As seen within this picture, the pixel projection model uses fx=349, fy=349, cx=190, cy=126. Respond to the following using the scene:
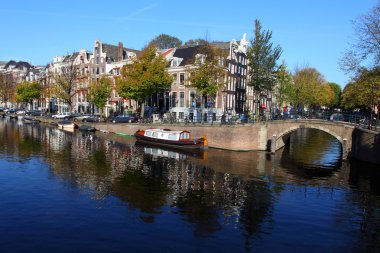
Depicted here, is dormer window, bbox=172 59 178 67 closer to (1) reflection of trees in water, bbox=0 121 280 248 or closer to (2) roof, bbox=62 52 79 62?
(1) reflection of trees in water, bbox=0 121 280 248

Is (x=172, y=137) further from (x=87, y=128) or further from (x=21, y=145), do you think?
(x=87, y=128)

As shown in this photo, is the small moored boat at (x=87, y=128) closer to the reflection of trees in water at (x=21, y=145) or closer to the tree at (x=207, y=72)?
the reflection of trees in water at (x=21, y=145)

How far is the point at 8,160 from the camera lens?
1437 inches

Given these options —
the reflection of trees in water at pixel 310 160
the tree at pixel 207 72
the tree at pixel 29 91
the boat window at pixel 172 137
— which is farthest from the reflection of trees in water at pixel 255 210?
the tree at pixel 29 91

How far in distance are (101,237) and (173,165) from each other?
64.7ft

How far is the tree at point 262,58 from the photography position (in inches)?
2307

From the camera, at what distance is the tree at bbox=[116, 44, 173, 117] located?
6475 cm

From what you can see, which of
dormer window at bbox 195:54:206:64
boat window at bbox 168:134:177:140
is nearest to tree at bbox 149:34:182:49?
dormer window at bbox 195:54:206:64

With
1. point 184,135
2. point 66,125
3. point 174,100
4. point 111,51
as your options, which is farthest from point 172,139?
point 111,51

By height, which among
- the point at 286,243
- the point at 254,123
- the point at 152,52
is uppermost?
the point at 152,52

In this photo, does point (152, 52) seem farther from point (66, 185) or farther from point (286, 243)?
point (286, 243)

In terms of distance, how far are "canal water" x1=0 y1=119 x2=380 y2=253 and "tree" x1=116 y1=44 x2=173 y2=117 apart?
25.8 metres

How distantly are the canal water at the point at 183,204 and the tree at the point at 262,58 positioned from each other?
69.9 ft

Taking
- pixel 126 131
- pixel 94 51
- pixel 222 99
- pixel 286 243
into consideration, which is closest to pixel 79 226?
pixel 286 243
